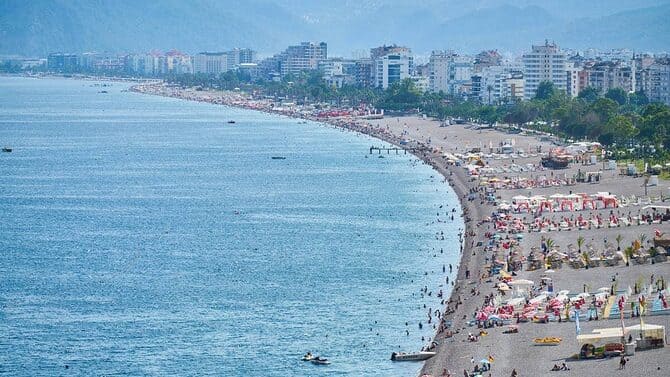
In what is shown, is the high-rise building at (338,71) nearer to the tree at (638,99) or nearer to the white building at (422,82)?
the white building at (422,82)

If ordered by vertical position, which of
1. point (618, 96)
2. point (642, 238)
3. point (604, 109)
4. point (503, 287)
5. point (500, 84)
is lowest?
point (503, 287)

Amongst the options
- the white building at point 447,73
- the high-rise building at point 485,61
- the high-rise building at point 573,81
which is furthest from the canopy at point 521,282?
the white building at point 447,73

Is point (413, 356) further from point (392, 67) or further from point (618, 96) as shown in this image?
point (392, 67)

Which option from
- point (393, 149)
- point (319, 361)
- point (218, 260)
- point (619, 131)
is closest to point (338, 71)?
point (393, 149)

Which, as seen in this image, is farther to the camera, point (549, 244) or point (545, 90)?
point (545, 90)

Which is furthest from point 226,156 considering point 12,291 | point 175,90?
point 175,90

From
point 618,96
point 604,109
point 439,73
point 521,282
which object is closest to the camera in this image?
point 521,282
